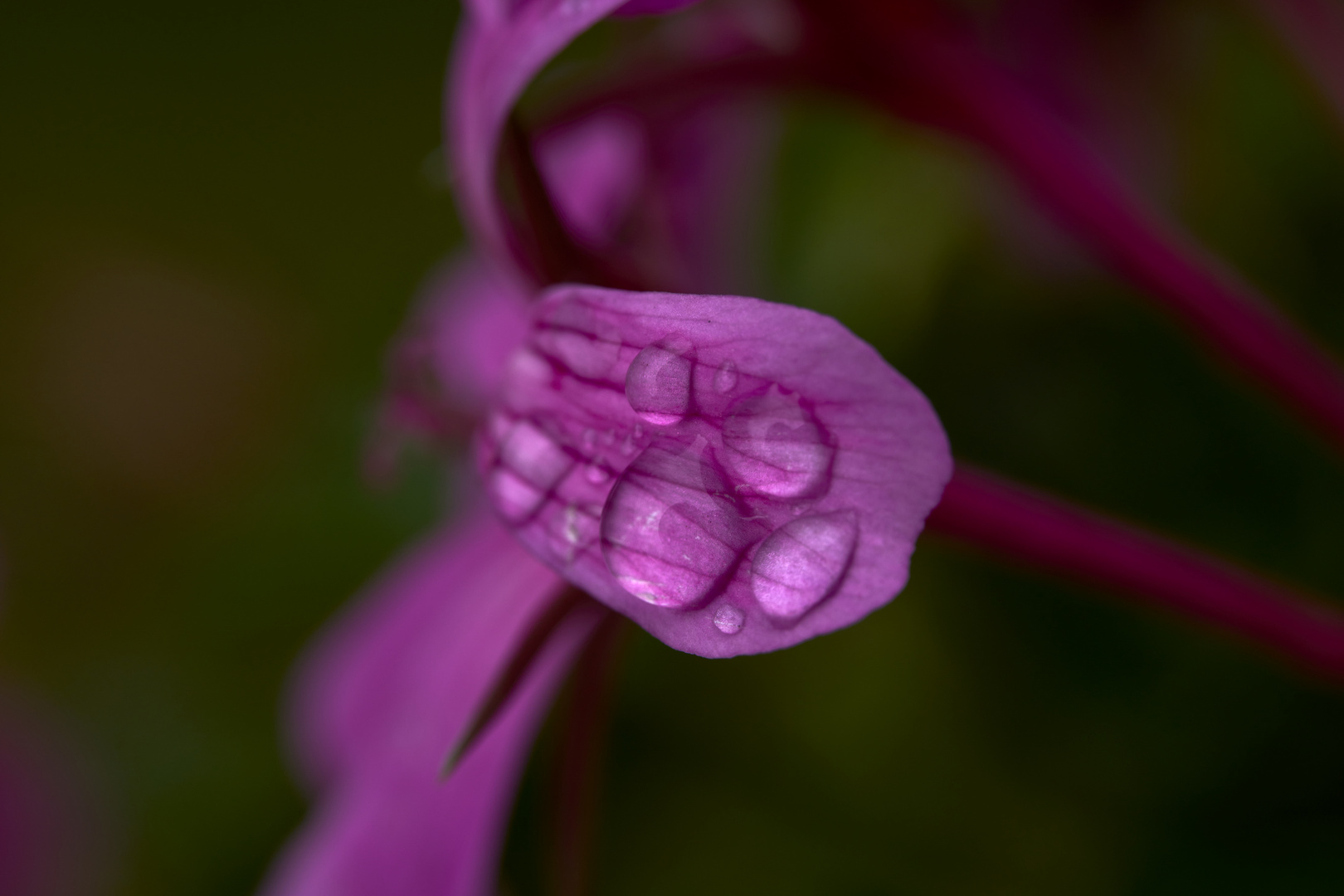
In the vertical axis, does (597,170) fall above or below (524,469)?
above

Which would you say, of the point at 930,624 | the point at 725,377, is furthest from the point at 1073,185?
the point at 930,624

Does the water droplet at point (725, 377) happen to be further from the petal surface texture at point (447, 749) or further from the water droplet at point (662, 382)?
the petal surface texture at point (447, 749)

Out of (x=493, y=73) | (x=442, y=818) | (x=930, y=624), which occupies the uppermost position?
(x=493, y=73)

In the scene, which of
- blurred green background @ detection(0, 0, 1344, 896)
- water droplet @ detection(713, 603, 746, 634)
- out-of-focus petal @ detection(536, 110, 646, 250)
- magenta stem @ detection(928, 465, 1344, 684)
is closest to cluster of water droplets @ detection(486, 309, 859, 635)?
water droplet @ detection(713, 603, 746, 634)

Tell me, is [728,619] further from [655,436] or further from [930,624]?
[930,624]

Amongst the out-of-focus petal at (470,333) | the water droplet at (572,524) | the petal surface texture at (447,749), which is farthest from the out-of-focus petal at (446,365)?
the water droplet at (572,524)

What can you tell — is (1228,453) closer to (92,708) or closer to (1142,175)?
(1142,175)

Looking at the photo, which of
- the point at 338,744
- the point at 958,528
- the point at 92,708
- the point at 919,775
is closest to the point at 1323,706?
the point at 919,775
